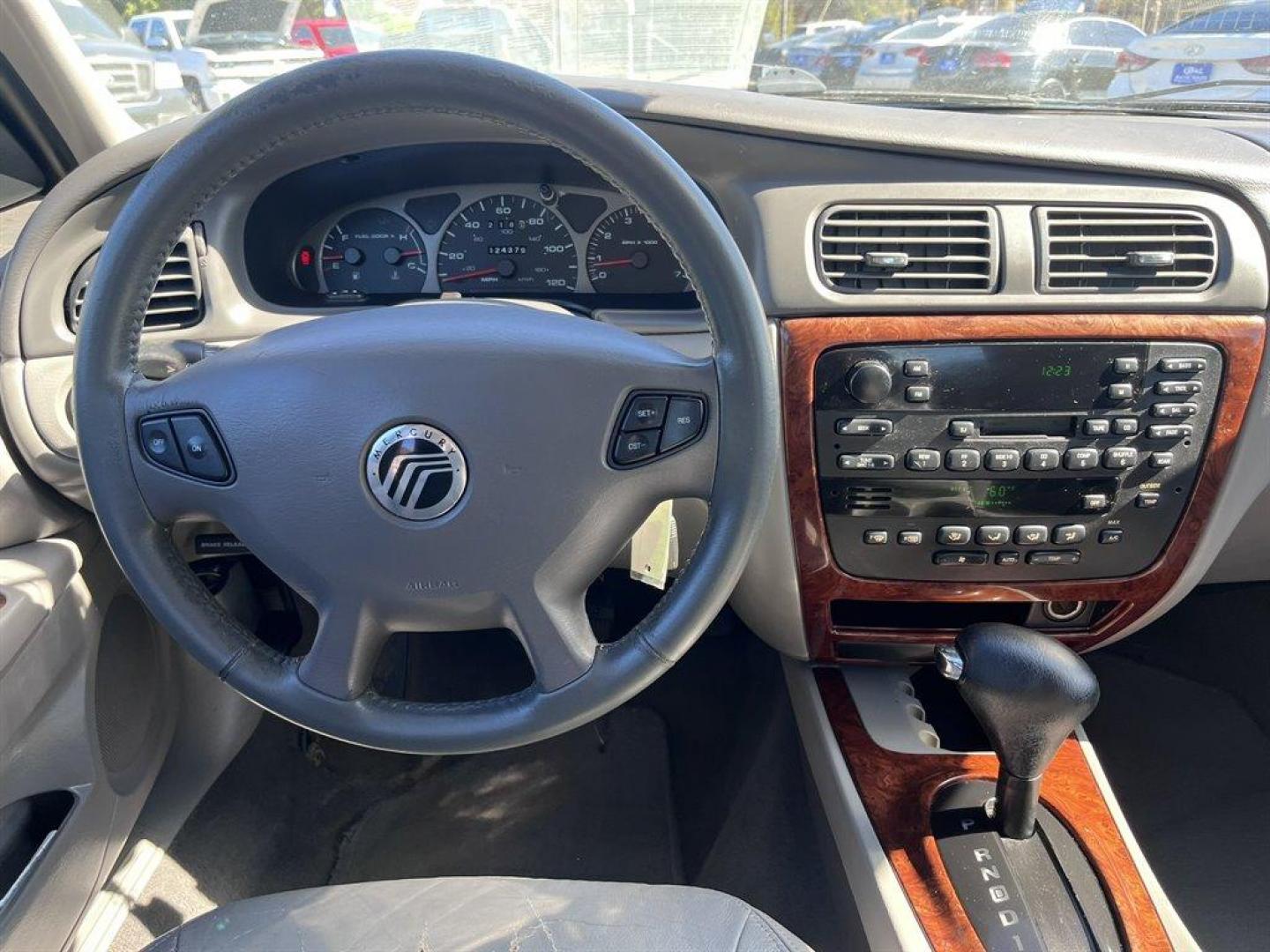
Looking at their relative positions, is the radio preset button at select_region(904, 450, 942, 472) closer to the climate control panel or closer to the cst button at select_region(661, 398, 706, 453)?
the climate control panel

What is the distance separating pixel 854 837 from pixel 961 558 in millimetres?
429

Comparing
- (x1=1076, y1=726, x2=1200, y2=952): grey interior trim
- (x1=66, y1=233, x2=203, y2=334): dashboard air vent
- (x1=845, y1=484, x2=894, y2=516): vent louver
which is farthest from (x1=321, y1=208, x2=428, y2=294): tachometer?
Answer: (x1=1076, y1=726, x2=1200, y2=952): grey interior trim

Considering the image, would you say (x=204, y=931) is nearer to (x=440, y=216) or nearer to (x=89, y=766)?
(x=89, y=766)

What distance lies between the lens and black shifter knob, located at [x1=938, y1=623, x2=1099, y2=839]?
121 centimetres

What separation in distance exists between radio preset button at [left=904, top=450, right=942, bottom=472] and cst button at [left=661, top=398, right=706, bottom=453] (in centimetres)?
47

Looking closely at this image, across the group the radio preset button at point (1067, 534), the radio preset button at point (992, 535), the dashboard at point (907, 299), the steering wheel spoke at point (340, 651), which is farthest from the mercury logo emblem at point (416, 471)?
the radio preset button at point (1067, 534)

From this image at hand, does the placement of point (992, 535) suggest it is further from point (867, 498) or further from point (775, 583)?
point (775, 583)

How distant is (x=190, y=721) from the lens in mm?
1737

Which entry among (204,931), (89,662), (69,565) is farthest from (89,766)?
(204,931)

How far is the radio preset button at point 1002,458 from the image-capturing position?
1.31m

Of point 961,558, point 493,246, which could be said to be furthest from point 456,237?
point 961,558

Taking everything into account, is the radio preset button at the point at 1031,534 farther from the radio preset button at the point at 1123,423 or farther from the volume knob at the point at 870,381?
the volume knob at the point at 870,381

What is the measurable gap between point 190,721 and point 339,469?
3.30 feet

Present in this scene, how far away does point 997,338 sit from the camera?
1.29m
